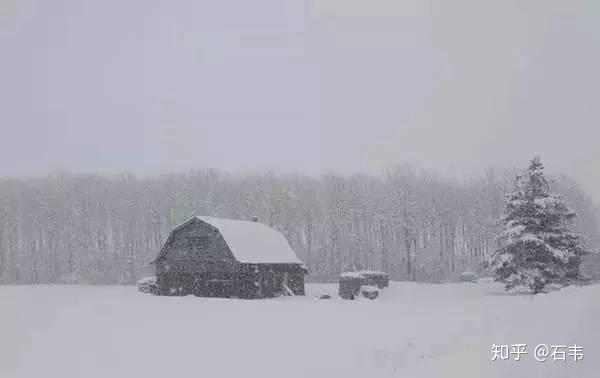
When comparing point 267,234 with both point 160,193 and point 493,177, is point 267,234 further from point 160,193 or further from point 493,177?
point 493,177

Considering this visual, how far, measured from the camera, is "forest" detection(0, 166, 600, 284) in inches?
3297

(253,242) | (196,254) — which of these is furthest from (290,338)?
(253,242)

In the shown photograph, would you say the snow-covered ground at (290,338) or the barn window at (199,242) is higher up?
the barn window at (199,242)

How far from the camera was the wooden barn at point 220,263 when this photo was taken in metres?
39.5

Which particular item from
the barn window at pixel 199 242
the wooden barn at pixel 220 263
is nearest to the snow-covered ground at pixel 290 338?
the wooden barn at pixel 220 263

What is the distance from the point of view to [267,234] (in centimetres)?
4619

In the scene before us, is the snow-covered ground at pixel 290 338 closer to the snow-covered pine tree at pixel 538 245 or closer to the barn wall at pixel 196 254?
the barn wall at pixel 196 254

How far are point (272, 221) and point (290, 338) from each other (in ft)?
218

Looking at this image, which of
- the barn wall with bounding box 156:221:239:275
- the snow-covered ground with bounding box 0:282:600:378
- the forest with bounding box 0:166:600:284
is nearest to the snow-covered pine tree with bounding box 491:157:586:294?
Result: the snow-covered ground with bounding box 0:282:600:378

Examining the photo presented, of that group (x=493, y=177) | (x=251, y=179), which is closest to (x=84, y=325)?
(x=251, y=179)

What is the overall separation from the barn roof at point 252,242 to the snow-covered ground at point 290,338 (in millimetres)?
11602

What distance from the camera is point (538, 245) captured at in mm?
35062

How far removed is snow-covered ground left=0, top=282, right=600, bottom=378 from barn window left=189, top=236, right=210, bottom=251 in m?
12.4

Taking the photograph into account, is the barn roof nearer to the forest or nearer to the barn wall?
the barn wall
